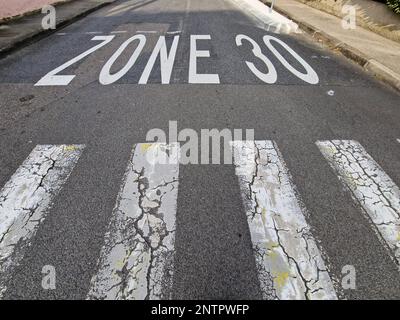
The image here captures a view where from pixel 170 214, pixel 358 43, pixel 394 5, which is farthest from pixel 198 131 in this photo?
pixel 394 5

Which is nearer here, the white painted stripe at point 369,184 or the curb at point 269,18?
the white painted stripe at point 369,184

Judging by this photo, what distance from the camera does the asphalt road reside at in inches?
90.1

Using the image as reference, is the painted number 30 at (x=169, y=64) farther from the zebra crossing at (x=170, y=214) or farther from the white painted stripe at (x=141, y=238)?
the white painted stripe at (x=141, y=238)

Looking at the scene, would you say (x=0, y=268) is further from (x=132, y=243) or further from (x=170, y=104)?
(x=170, y=104)

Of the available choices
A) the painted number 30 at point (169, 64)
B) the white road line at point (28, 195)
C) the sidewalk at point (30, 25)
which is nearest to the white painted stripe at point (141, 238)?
the white road line at point (28, 195)

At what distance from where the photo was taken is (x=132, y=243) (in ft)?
8.15

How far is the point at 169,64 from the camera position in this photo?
6.45m

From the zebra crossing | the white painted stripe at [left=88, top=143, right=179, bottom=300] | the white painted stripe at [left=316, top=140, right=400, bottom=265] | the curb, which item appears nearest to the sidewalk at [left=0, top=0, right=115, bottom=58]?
the zebra crossing

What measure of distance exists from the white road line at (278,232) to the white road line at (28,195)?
1967 millimetres

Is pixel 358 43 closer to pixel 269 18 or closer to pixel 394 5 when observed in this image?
pixel 394 5

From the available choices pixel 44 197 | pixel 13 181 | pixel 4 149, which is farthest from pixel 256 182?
pixel 4 149

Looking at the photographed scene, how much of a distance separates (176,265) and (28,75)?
5.36 m

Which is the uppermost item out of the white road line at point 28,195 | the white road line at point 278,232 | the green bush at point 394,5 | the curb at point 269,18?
the green bush at point 394,5

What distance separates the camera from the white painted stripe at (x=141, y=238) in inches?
85.0
